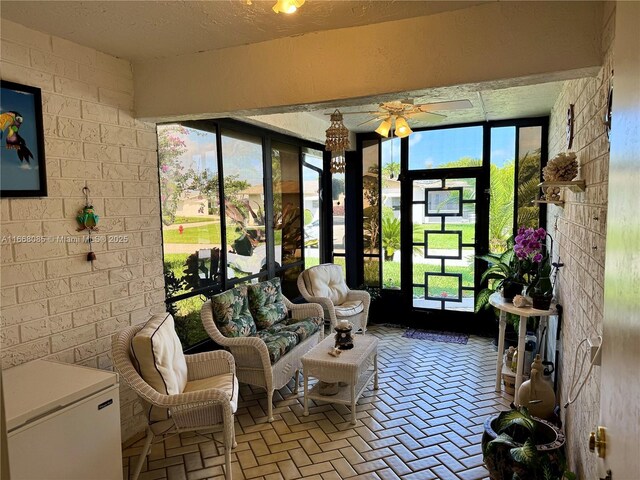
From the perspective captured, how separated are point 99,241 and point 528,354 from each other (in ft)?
11.7

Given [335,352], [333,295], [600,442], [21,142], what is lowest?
[335,352]

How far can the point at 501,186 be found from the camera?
500 cm

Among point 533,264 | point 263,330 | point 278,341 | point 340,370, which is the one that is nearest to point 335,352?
point 340,370

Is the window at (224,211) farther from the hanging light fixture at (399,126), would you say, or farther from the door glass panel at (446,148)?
the door glass panel at (446,148)

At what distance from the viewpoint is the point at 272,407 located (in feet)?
10.8

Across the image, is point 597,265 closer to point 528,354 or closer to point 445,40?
point 445,40

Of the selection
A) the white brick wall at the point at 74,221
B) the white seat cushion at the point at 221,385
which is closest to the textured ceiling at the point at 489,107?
the white brick wall at the point at 74,221

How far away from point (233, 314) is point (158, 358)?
3.54 ft

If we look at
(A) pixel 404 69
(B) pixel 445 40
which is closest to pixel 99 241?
(A) pixel 404 69

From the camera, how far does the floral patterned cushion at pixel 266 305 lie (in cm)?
376

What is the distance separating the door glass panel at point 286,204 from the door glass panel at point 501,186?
92.0 inches

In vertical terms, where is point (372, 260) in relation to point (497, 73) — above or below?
below

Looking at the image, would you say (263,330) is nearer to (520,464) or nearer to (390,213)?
(520,464)

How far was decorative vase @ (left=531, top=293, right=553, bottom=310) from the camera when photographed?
3.05 meters
